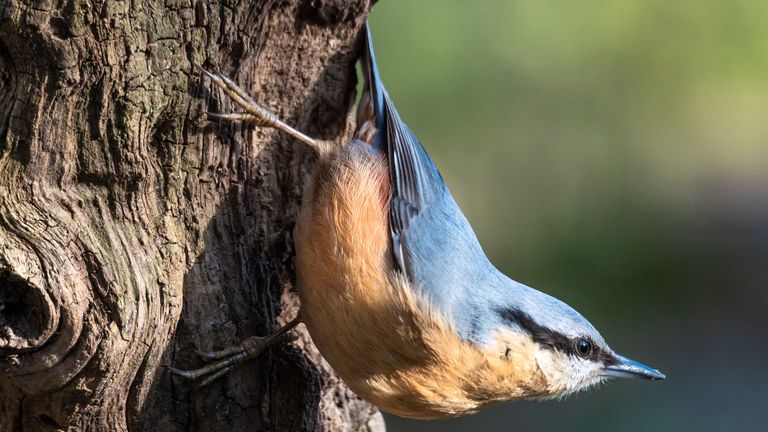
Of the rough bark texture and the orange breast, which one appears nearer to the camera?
the rough bark texture

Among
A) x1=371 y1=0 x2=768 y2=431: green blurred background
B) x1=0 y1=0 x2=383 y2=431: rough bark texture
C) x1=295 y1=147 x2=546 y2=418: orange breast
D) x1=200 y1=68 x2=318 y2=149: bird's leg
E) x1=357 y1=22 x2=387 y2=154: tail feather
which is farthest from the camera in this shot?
x1=371 y1=0 x2=768 y2=431: green blurred background

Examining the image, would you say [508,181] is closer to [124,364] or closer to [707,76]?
[707,76]

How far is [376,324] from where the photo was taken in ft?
7.93

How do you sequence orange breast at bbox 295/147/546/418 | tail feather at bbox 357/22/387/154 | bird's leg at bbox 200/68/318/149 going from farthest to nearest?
tail feather at bbox 357/22/387/154 < orange breast at bbox 295/147/546/418 < bird's leg at bbox 200/68/318/149

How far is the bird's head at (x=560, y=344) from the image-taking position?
8.45 feet

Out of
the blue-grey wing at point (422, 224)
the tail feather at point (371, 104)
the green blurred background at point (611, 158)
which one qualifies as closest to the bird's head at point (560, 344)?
the blue-grey wing at point (422, 224)

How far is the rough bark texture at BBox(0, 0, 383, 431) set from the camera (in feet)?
6.43

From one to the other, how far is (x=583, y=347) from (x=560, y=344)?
3.9 inches

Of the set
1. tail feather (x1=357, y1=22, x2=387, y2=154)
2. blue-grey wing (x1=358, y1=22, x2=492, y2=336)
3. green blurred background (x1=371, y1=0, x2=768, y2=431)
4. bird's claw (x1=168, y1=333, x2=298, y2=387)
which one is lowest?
bird's claw (x1=168, y1=333, x2=298, y2=387)

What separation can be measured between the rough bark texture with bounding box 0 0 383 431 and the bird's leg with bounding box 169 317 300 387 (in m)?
0.03

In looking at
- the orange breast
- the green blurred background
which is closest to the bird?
the orange breast

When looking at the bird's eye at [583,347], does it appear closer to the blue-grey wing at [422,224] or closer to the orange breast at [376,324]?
the orange breast at [376,324]

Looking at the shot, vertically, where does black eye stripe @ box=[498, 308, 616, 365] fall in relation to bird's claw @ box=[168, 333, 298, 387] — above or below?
above

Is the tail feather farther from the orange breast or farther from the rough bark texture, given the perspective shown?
the orange breast
